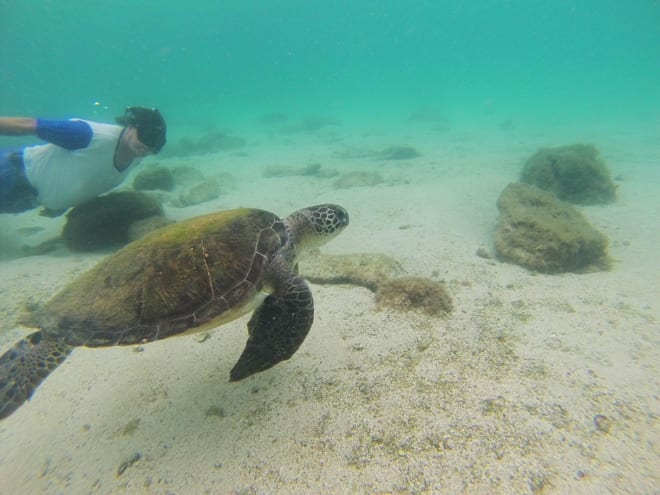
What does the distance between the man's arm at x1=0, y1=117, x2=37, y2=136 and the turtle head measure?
4793 millimetres

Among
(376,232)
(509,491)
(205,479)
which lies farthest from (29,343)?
(376,232)

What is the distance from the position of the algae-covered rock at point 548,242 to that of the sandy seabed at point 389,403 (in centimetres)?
31

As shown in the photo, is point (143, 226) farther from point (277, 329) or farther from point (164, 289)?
point (277, 329)

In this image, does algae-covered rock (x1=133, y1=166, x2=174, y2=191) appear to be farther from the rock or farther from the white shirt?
the rock

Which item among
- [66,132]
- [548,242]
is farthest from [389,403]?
[66,132]

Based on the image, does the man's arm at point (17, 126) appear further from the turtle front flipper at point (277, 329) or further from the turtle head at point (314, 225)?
the turtle front flipper at point (277, 329)

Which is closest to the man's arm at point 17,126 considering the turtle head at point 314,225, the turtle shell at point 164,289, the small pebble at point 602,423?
the turtle shell at point 164,289

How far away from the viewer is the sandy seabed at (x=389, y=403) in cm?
199

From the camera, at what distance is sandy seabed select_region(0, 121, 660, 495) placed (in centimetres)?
199

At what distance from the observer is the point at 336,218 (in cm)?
400

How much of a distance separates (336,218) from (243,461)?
9.06 ft

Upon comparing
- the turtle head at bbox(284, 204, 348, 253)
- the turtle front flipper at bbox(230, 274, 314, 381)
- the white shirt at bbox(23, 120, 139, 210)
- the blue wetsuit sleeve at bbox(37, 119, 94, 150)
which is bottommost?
the turtle front flipper at bbox(230, 274, 314, 381)

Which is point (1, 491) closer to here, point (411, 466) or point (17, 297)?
point (411, 466)

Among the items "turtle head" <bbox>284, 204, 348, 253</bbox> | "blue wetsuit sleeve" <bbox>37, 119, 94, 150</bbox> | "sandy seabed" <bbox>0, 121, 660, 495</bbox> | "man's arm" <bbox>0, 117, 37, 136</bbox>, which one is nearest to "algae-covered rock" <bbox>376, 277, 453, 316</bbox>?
"sandy seabed" <bbox>0, 121, 660, 495</bbox>
